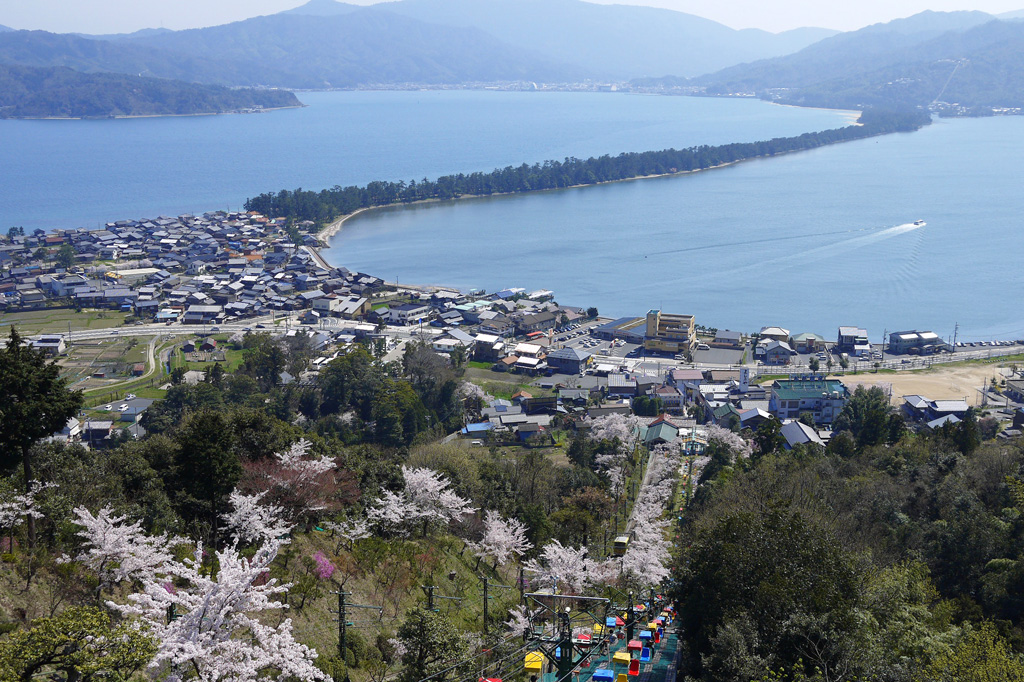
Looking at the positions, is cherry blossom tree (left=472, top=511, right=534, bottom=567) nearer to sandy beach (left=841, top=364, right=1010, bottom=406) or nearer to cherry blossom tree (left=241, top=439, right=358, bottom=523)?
cherry blossom tree (left=241, top=439, right=358, bottom=523)

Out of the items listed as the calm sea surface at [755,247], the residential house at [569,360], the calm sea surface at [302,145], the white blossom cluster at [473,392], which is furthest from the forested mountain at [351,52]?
the white blossom cluster at [473,392]

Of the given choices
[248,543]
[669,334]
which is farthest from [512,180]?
[248,543]

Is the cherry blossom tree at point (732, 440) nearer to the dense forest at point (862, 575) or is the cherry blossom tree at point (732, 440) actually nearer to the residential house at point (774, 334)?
the dense forest at point (862, 575)

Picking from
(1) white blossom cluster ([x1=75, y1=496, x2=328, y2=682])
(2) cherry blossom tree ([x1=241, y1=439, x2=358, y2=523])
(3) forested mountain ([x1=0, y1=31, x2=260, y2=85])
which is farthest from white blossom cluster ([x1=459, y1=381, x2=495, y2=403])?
(3) forested mountain ([x1=0, y1=31, x2=260, y2=85])

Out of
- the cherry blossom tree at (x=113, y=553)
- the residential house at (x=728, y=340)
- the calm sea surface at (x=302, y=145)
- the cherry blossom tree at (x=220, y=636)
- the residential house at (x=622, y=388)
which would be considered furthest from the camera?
the calm sea surface at (x=302, y=145)

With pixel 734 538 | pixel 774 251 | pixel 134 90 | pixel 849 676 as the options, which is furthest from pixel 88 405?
pixel 134 90

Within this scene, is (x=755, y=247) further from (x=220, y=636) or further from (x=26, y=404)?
(x=220, y=636)
